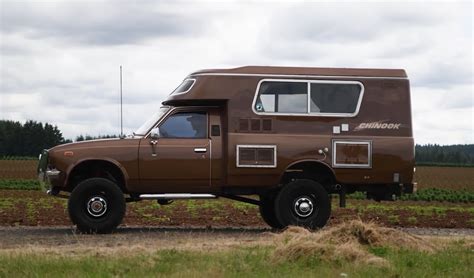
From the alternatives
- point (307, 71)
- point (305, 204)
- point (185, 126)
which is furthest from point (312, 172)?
point (185, 126)

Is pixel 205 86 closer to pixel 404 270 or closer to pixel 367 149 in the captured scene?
pixel 367 149

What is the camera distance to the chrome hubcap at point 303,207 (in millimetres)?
14234

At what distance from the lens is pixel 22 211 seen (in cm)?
1806

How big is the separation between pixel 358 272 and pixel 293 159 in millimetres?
5123

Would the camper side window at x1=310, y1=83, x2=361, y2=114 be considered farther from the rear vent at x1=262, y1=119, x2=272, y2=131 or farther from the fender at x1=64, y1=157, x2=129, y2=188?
the fender at x1=64, y1=157, x2=129, y2=188

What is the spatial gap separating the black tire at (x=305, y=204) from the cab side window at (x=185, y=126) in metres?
1.72

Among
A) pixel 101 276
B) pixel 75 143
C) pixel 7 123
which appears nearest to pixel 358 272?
pixel 101 276

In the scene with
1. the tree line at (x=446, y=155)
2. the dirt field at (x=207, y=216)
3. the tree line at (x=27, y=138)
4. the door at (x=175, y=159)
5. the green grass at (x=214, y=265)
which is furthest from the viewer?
the tree line at (x=446, y=155)

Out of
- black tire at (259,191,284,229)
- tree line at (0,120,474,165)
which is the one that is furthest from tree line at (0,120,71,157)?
black tire at (259,191,284,229)

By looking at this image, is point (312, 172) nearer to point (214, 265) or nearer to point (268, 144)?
point (268, 144)

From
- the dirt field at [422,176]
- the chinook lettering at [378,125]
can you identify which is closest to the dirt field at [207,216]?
the chinook lettering at [378,125]

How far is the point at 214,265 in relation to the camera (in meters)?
9.27

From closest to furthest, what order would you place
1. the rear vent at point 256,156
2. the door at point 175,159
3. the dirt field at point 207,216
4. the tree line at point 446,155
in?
1. the door at point 175,159
2. the rear vent at point 256,156
3. the dirt field at point 207,216
4. the tree line at point 446,155

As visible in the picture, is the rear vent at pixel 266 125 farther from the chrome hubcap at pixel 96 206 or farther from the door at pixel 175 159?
the chrome hubcap at pixel 96 206
